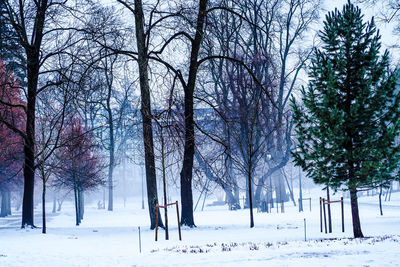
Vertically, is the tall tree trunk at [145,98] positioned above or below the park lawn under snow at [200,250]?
above

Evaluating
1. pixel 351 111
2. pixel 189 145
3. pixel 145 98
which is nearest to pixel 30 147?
pixel 145 98

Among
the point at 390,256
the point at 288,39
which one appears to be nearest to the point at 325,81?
the point at 390,256

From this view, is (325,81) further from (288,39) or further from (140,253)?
(288,39)

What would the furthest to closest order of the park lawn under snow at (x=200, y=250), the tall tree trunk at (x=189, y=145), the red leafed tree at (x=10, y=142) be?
1. the red leafed tree at (x=10, y=142)
2. the tall tree trunk at (x=189, y=145)
3. the park lawn under snow at (x=200, y=250)

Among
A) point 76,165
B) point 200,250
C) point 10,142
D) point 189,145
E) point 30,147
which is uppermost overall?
point 10,142

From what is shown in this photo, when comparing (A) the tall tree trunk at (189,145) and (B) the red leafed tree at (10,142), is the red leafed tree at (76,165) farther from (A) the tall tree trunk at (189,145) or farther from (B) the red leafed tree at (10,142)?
(A) the tall tree trunk at (189,145)

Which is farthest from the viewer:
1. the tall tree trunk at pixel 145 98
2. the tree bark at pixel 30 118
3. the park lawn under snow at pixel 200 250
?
the tree bark at pixel 30 118

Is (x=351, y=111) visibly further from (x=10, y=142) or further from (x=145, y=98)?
(x=10, y=142)

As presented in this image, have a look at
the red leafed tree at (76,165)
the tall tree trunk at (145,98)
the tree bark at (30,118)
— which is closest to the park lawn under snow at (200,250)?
the tree bark at (30,118)

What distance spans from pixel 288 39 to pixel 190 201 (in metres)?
20.2

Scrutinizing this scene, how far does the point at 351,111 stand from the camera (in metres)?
14.6

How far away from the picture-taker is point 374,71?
1509 cm

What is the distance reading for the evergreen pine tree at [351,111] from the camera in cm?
1459

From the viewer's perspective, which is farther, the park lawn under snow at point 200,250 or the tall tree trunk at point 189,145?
the tall tree trunk at point 189,145
